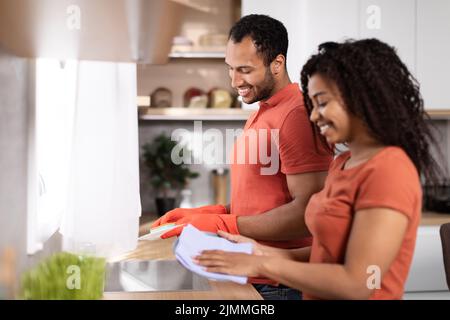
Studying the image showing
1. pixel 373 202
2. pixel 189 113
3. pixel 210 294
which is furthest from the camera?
pixel 189 113

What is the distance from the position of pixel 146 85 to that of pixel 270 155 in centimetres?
171

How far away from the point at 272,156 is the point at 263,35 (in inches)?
8.5

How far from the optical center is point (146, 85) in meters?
2.73

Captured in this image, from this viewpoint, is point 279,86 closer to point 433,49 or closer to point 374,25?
point 374,25

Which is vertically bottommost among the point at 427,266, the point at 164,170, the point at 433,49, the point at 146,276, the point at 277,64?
the point at 427,266

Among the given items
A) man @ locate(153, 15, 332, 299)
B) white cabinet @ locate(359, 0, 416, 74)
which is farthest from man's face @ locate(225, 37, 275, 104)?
white cabinet @ locate(359, 0, 416, 74)

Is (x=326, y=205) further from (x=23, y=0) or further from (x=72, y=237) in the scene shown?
(x=72, y=237)

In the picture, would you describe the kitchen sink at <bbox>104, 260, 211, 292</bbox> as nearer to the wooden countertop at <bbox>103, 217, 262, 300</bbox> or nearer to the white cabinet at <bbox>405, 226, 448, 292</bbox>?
the wooden countertop at <bbox>103, 217, 262, 300</bbox>

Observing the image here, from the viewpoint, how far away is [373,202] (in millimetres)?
661

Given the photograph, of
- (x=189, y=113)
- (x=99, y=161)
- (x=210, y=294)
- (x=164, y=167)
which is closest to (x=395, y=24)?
(x=189, y=113)

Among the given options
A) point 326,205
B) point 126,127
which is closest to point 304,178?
point 326,205

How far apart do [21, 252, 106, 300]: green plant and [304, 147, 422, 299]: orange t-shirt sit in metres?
0.33

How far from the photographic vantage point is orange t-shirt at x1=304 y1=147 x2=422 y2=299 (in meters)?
0.66

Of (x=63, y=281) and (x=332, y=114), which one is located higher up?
(x=332, y=114)
